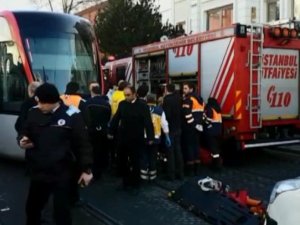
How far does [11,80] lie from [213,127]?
4.01 m

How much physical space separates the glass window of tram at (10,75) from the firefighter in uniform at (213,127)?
3.46 meters

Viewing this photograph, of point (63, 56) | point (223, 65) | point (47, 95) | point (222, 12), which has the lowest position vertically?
point (47, 95)

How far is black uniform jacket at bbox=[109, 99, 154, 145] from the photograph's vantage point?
27.9 ft

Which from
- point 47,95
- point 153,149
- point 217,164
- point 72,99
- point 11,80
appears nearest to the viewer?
point 47,95

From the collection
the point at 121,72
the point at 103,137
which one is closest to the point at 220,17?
the point at 121,72

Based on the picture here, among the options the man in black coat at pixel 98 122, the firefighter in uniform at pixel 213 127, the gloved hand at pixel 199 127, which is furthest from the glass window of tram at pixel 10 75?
the firefighter in uniform at pixel 213 127

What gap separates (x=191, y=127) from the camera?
990 cm

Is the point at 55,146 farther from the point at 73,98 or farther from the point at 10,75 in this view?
the point at 10,75

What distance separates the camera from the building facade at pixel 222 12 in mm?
22375

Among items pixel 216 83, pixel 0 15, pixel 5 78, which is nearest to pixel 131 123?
pixel 216 83

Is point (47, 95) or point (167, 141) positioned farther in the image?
point (167, 141)

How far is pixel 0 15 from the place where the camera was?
36.3 feet

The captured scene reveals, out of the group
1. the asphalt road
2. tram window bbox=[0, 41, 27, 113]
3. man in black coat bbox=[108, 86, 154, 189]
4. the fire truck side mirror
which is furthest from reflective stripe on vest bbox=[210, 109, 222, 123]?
tram window bbox=[0, 41, 27, 113]

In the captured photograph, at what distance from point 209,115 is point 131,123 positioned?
2174mm
